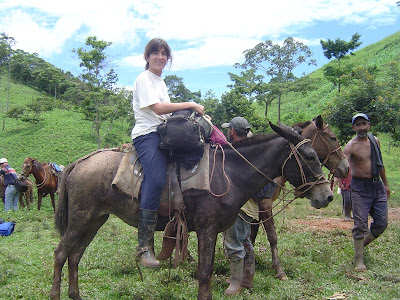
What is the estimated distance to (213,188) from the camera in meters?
3.98

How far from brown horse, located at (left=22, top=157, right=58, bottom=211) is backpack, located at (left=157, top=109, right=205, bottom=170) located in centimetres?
1093

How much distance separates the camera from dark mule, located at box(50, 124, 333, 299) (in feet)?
12.9

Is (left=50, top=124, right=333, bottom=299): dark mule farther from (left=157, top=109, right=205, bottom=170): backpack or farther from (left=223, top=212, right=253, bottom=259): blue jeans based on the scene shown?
(left=223, top=212, right=253, bottom=259): blue jeans

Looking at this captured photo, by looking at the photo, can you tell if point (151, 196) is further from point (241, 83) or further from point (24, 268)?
point (241, 83)

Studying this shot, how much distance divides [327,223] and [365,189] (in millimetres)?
4605

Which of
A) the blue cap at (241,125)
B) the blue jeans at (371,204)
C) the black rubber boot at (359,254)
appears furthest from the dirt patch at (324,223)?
the blue cap at (241,125)

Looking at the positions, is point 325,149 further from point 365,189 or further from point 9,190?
point 9,190

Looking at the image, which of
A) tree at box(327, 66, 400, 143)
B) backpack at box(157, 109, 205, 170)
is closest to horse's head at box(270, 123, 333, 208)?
backpack at box(157, 109, 205, 170)

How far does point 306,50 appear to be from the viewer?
39125 millimetres

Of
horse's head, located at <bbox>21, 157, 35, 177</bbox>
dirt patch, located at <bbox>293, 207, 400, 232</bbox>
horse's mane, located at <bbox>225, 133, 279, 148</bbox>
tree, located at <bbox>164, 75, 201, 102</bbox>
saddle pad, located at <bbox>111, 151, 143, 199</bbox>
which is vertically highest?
tree, located at <bbox>164, 75, 201, 102</bbox>

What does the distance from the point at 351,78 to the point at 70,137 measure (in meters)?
23.7

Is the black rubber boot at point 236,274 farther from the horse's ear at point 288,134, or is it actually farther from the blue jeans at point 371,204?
the blue jeans at point 371,204

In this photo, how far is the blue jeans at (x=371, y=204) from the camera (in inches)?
239

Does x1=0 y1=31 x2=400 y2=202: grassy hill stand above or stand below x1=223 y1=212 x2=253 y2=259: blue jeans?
above
